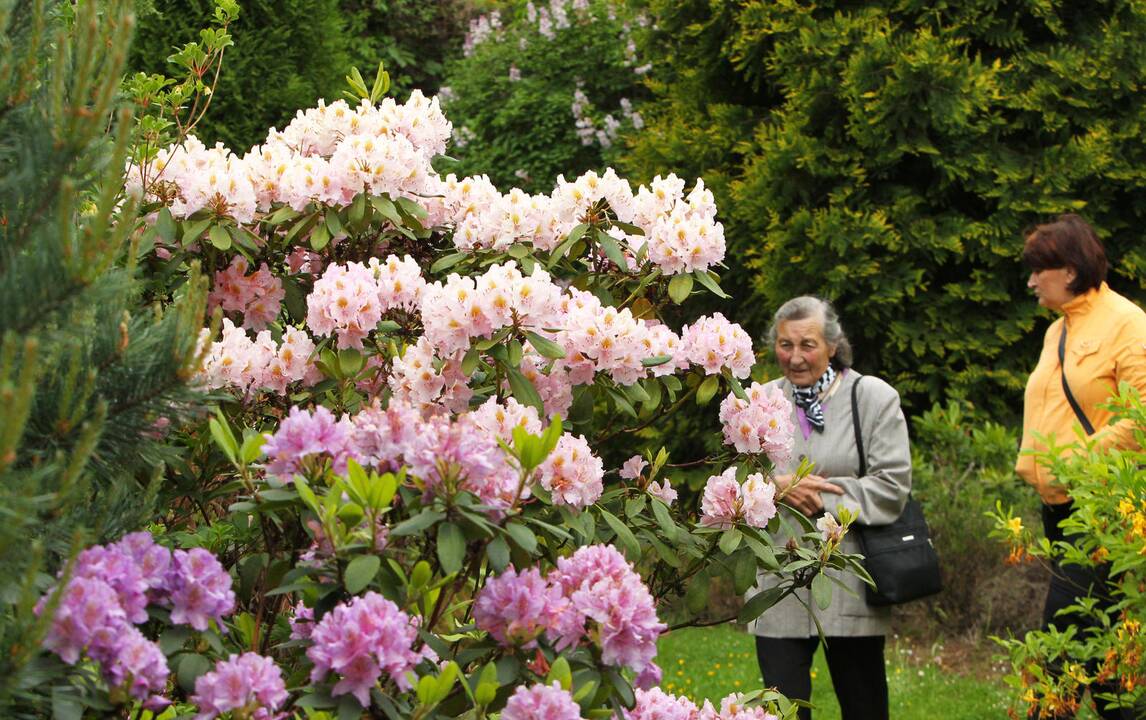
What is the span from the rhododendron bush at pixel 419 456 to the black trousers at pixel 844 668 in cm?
165

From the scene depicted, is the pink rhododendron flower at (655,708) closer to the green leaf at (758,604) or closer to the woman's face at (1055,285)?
the green leaf at (758,604)

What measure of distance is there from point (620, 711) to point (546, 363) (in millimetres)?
700

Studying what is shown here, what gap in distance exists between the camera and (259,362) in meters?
2.41

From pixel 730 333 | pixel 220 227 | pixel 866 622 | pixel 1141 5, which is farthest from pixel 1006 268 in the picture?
pixel 220 227

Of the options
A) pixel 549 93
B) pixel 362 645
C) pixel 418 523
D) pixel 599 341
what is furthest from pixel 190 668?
pixel 549 93

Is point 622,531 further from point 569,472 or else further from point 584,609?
point 584,609

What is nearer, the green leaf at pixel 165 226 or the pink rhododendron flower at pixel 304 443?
the pink rhododendron flower at pixel 304 443

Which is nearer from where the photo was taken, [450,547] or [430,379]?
[450,547]

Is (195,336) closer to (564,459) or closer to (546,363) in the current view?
(564,459)

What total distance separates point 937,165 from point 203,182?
531cm

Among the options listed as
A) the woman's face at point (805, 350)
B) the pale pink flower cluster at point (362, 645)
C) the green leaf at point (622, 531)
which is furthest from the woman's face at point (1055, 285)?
the pale pink flower cluster at point (362, 645)

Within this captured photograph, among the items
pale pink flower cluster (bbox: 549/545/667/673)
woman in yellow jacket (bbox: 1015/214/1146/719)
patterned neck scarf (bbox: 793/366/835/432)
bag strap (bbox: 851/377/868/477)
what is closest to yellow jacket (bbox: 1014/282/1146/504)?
woman in yellow jacket (bbox: 1015/214/1146/719)

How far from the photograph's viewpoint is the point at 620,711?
1.98 metres

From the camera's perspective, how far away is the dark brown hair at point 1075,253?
4.79m
